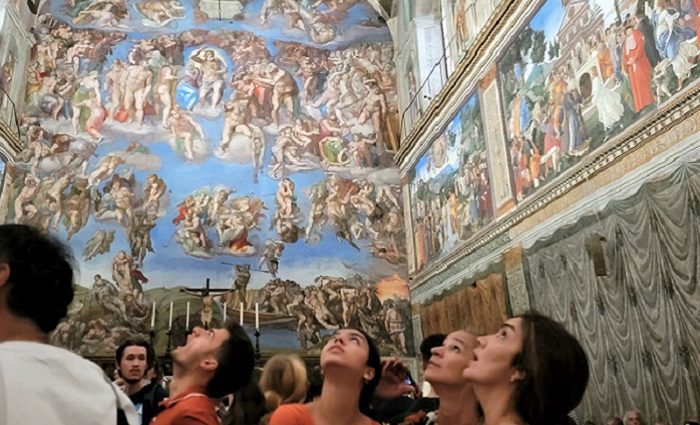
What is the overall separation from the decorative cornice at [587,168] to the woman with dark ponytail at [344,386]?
494cm

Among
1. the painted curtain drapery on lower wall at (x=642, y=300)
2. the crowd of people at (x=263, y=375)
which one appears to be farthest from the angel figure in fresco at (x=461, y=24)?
the crowd of people at (x=263, y=375)

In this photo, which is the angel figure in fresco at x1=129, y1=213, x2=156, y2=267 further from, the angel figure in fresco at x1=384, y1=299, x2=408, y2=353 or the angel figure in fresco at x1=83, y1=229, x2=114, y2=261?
the angel figure in fresco at x1=384, y1=299, x2=408, y2=353

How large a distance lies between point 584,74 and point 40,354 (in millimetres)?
7930

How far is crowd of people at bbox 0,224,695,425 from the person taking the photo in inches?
60.5

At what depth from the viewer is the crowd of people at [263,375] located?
154cm

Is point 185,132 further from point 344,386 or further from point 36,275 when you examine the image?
point 36,275

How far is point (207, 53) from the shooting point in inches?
661

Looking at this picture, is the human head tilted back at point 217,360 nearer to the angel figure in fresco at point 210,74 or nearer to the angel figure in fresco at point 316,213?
the angel figure in fresco at point 316,213

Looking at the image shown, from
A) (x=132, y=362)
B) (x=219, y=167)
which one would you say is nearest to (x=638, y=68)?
(x=132, y=362)

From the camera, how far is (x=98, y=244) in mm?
14359

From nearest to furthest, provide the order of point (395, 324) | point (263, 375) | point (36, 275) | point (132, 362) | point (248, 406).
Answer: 1. point (36, 275)
2. point (248, 406)
3. point (263, 375)
4. point (132, 362)
5. point (395, 324)

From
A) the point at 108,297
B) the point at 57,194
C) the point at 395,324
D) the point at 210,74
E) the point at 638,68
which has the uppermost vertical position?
the point at 210,74

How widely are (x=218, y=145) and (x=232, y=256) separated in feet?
10.5

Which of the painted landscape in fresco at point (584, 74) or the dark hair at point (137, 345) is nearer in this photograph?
the dark hair at point (137, 345)
